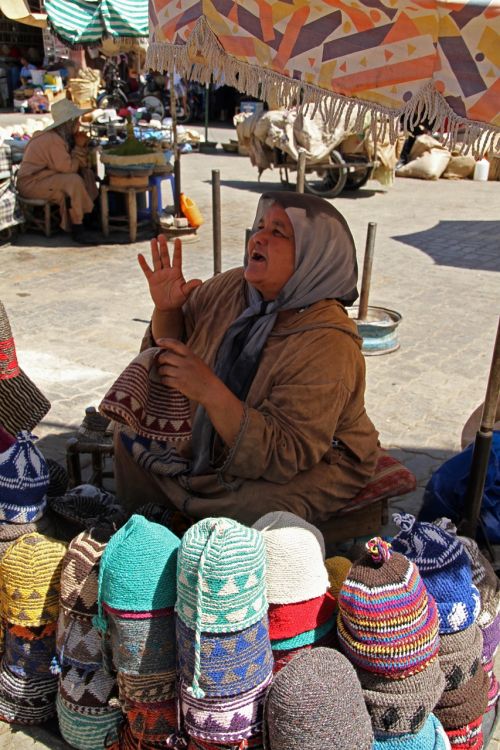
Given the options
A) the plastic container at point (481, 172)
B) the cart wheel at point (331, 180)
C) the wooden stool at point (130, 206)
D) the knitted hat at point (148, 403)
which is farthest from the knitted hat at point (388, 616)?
the plastic container at point (481, 172)

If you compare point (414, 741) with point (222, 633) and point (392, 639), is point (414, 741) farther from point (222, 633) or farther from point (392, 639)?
point (222, 633)

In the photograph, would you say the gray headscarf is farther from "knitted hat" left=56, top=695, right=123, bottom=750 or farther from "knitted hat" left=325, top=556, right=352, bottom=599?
"knitted hat" left=56, top=695, right=123, bottom=750

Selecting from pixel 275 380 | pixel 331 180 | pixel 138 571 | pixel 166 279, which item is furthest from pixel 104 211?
pixel 138 571

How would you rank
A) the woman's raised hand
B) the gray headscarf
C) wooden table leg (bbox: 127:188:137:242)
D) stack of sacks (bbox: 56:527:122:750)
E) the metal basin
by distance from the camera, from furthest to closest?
wooden table leg (bbox: 127:188:137:242)
the metal basin
the woman's raised hand
the gray headscarf
stack of sacks (bbox: 56:527:122:750)

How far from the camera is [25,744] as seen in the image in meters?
2.27

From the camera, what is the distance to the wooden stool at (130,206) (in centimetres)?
886

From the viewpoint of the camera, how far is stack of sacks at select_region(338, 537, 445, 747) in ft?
6.09

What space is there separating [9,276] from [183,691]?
6517 millimetres

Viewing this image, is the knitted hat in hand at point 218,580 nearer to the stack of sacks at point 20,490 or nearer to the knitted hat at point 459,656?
the knitted hat at point 459,656

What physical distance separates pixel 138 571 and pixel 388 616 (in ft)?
2.17

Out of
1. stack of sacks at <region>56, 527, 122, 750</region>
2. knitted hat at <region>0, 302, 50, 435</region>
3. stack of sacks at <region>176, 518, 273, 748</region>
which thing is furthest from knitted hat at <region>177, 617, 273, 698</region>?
knitted hat at <region>0, 302, 50, 435</region>

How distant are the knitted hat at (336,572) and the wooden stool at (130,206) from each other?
23.8 ft

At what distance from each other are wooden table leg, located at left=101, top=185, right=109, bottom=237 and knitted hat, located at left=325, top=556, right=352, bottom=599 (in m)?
7.44

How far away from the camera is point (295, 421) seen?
2445 mm
